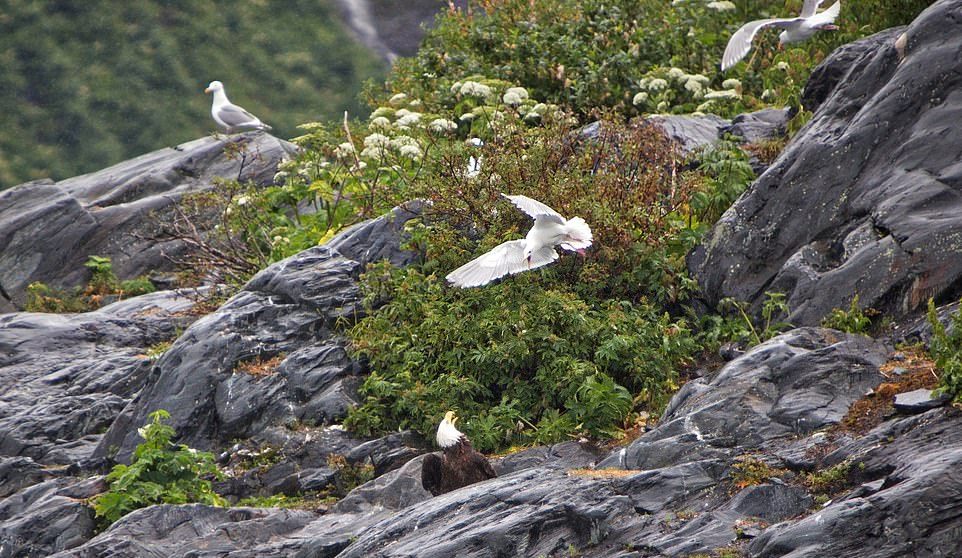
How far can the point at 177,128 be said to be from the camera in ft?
134

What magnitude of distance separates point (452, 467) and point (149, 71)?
37.9 m

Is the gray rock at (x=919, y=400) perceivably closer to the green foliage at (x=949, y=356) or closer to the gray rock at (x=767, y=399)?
the green foliage at (x=949, y=356)

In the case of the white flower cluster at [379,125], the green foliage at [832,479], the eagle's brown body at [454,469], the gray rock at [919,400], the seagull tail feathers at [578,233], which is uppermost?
the white flower cluster at [379,125]

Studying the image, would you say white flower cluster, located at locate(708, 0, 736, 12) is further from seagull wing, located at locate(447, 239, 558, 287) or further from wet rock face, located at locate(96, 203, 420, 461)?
seagull wing, located at locate(447, 239, 558, 287)

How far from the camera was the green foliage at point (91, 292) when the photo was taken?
16.1m

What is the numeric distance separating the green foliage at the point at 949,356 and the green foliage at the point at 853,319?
70.6 inches

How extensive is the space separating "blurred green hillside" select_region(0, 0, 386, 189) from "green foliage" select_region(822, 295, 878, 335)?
1255 inches

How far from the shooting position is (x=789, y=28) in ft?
44.2

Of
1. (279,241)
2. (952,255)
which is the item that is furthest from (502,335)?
(279,241)

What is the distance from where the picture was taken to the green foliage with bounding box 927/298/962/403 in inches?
256

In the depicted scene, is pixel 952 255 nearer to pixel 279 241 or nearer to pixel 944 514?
pixel 944 514

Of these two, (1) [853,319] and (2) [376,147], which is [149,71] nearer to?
(2) [376,147]

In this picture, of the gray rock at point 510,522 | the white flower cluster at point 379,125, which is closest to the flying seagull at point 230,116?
the white flower cluster at point 379,125

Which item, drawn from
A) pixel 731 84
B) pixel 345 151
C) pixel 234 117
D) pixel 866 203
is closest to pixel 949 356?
pixel 866 203
